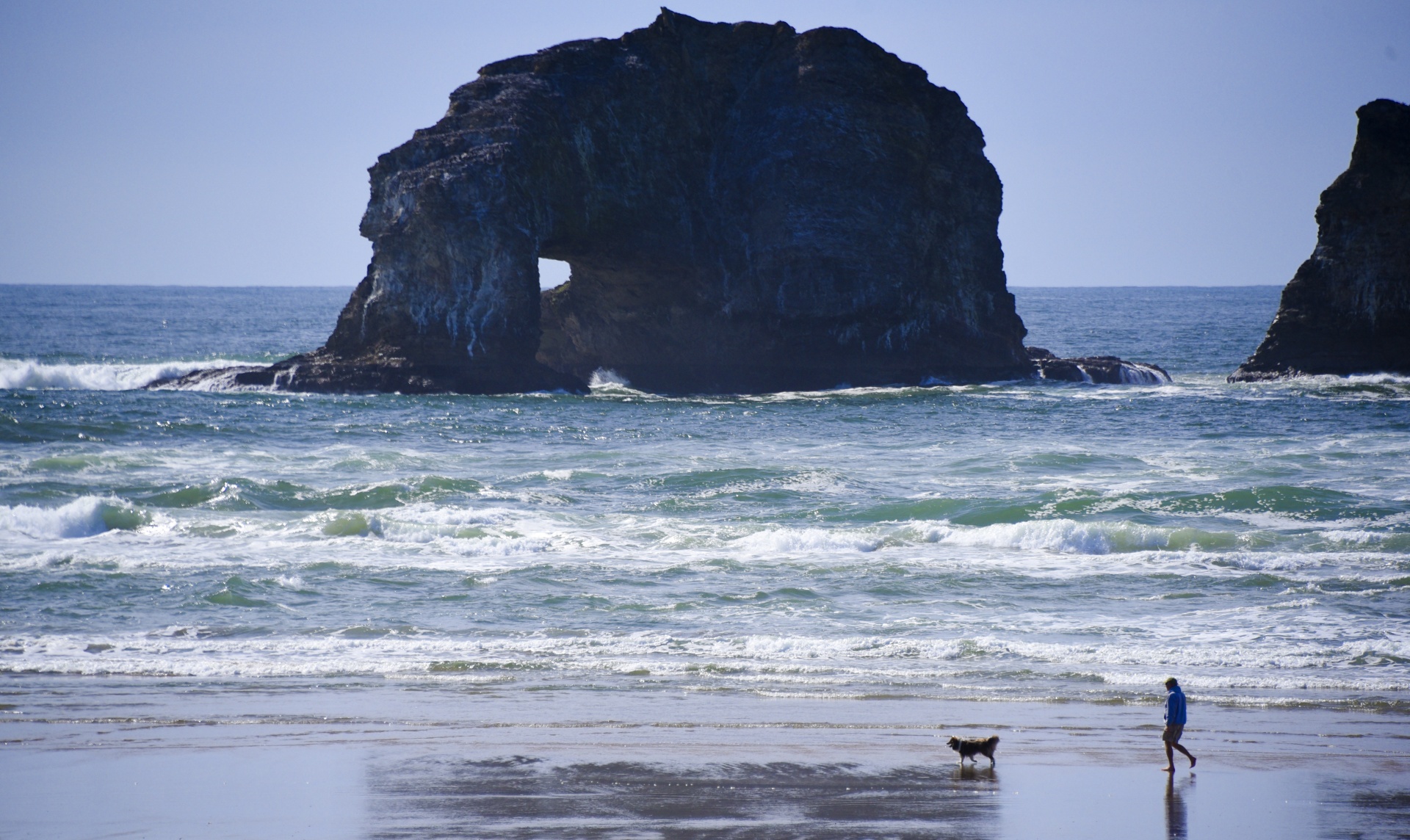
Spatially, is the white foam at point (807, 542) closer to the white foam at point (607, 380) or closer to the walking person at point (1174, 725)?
the walking person at point (1174, 725)

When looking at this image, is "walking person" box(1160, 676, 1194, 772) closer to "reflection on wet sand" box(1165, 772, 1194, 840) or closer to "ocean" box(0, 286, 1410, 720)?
"reflection on wet sand" box(1165, 772, 1194, 840)

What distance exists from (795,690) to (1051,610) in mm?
4923

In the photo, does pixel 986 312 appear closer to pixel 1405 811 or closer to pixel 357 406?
pixel 357 406

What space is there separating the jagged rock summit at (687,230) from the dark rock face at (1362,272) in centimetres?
1060

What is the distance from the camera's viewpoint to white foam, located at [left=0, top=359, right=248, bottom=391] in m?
44.6

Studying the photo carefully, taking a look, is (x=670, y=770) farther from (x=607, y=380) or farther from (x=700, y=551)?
(x=607, y=380)

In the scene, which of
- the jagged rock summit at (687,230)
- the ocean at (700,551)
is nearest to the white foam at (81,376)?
the jagged rock summit at (687,230)

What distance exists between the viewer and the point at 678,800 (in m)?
9.13

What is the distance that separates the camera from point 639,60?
4309 centimetres

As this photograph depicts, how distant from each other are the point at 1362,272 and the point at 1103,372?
375 inches

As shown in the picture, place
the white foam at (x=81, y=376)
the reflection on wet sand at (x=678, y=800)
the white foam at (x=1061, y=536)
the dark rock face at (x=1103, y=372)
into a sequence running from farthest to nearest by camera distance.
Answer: the dark rock face at (x=1103, y=372) → the white foam at (x=81, y=376) → the white foam at (x=1061, y=536) → the reflection on wet sand at (x=678, y=800)

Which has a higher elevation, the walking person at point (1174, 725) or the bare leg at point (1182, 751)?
the walking person at point (1174, 725)

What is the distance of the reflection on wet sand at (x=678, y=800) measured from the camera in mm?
8492

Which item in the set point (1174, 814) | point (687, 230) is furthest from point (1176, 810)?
point (687, 230)
